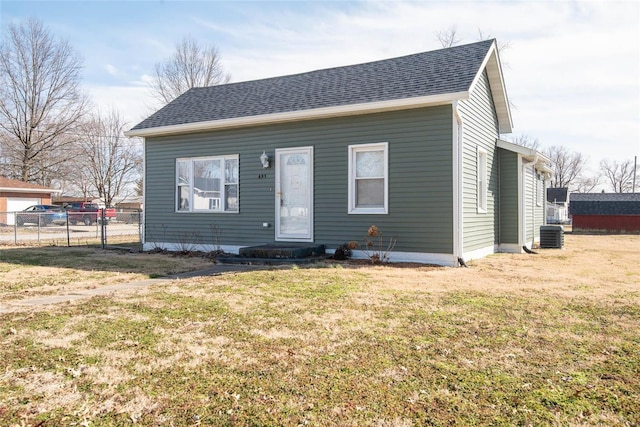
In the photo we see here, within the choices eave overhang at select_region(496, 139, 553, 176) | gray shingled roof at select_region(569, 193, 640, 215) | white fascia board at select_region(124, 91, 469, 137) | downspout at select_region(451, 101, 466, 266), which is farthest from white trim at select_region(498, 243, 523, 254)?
gray shingled roof at select_region(569, 193, 640, 215)

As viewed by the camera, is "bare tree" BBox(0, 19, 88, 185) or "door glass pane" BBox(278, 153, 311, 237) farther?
"bare tree" BBox(0, 19, 88, 185)

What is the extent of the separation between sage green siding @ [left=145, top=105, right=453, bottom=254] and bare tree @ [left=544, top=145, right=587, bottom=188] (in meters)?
60.8

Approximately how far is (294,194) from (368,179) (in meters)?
1.76

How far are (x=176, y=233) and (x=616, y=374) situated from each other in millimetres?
10235

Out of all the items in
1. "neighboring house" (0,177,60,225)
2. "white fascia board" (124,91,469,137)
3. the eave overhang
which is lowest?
"neighboring house" (0,177,60,225)

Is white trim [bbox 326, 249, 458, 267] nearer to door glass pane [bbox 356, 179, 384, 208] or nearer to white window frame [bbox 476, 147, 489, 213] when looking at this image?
door glass pane [bbox 356, 179, 384, 208]

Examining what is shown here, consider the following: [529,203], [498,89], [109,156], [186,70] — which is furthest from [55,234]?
[109,156]

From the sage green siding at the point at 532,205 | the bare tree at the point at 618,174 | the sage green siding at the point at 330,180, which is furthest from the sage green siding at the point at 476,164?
the bare tree at the point at 618,174

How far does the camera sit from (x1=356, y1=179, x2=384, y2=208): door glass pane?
9359 mm

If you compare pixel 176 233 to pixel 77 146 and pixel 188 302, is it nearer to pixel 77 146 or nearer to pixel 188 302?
pixel 188 302

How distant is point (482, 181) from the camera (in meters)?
10.7

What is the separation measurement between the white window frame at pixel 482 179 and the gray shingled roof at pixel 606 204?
19.5 meters

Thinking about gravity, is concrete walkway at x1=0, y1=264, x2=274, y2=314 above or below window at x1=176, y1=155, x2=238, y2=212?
below

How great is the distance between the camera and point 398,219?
9.05m
